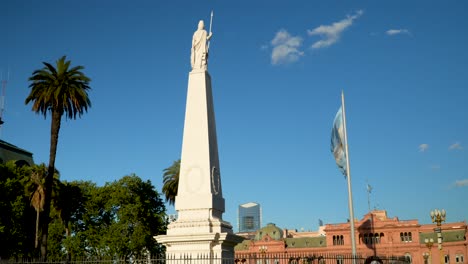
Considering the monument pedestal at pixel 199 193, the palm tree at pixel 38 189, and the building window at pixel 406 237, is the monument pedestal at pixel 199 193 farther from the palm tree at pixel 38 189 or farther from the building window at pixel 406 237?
the building window at pixel 406 237

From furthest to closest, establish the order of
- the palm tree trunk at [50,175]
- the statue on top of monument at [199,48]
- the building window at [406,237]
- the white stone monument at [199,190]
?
the building window at [406,237]
the palm tree trunk at [50,175]
the statue on top of monument at [199,48]
the white stone monument at [199,190]

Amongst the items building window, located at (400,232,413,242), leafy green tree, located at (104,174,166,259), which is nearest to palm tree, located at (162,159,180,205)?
leafy green tree, located at (104,174,166,259)

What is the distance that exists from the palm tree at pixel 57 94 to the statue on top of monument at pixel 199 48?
14181 mm

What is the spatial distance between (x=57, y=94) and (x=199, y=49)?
47.5ft

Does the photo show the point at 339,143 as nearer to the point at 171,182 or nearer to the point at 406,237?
the point at 171,182

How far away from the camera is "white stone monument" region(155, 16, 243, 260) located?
58.9 ft

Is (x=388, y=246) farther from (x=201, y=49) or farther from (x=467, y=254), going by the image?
(x=201, y=49)

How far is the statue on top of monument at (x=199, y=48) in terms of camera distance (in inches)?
824

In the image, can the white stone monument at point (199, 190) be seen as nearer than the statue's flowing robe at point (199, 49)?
Yes

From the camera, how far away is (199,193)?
1895cm

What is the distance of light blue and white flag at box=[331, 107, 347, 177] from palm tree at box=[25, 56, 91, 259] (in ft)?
52.1

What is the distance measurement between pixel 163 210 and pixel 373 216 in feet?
153

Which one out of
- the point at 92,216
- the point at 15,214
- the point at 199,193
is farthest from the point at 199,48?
the point at 92,216

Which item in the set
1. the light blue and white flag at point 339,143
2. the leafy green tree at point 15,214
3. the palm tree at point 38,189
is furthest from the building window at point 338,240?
the light blue and white flag at point 339,143
